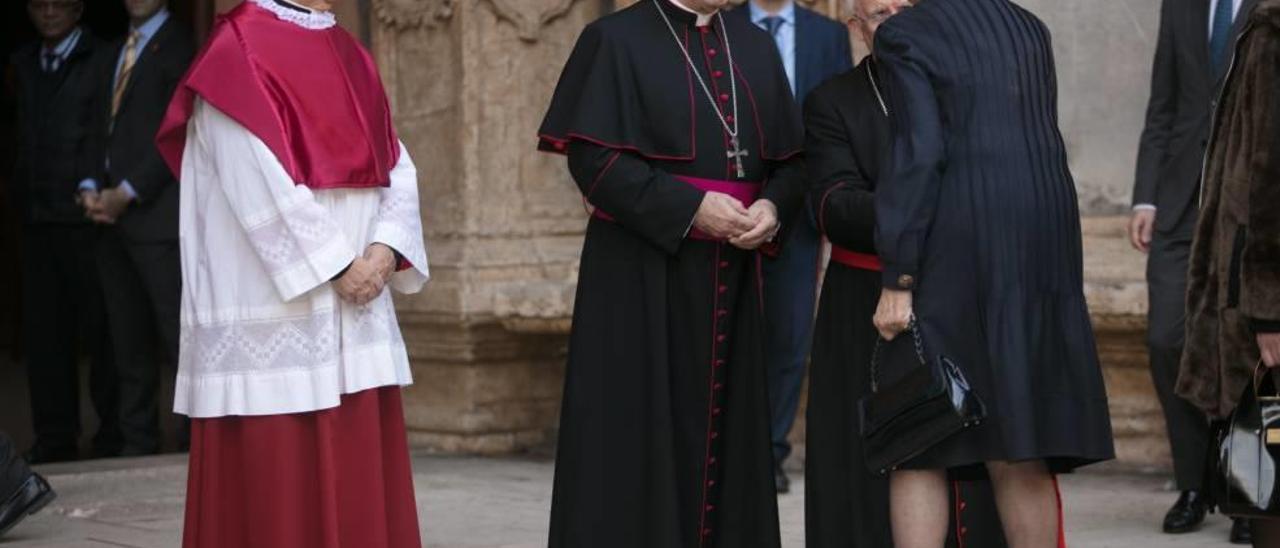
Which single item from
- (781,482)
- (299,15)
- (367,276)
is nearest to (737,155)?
(367,276)

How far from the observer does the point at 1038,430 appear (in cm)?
516

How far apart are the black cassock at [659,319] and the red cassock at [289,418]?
0.48 metres

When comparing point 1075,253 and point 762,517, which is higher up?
point 1075,253

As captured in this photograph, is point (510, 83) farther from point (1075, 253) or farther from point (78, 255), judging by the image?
point (1075, 253)

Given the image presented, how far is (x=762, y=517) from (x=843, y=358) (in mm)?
445

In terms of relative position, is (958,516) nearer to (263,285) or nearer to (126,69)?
(263,285)

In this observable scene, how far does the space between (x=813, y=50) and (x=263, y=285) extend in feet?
9.21

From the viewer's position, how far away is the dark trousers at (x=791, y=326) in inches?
310

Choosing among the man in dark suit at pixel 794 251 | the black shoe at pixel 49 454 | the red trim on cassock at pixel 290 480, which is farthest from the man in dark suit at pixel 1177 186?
the black shoe at pixel 49 454

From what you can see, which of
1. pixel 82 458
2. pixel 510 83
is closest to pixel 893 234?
pixel 510 83

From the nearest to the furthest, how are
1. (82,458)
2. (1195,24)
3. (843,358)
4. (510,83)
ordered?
1. (843,358)
2. (1195,24)
3. (510,83)
4. (82,458)

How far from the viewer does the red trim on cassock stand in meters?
5.66

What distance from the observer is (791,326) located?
26.0 feet

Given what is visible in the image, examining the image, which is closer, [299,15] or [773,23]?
[299,15]
